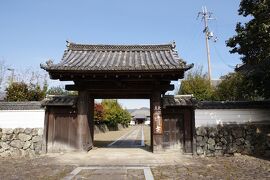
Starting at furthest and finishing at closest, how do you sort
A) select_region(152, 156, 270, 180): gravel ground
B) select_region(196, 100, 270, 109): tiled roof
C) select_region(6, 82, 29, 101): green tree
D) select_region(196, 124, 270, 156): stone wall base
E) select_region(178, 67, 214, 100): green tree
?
select_region(178, 67, 214, 100): green tree < select_region(6, 82, 29, 101): green tree < select_region(196, 100, 270, 109): tiled roof < select_region(196, 124, 270, 156): stone wall base < select_region(152, 156, 270, 180): gravel ground

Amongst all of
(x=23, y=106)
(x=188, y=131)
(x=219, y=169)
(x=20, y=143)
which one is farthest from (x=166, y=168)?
(x=23, y=106)

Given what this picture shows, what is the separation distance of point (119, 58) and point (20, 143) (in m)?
6.67

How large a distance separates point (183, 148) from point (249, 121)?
11.5ft

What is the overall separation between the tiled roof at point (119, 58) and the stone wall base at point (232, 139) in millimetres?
3677

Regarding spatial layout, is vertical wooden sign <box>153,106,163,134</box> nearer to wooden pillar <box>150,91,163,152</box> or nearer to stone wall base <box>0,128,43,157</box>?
wooden pillar <box>150,91,163,152</box>

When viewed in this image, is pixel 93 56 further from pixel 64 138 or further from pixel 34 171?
pixel 34 171

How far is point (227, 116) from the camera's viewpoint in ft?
46.4

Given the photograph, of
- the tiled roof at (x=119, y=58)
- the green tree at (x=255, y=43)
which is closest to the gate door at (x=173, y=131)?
the tiled roof at (x=119, y=58)

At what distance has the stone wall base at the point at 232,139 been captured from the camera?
13672mm

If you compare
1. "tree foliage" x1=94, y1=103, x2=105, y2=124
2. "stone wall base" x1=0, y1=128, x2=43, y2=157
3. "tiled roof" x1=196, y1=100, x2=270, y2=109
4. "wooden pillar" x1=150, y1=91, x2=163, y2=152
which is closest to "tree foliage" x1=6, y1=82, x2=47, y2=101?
"stone wall base" x1=0, y1=128, x2=43, y2=157

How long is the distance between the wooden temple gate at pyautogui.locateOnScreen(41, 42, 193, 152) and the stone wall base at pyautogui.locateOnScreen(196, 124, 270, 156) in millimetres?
1066

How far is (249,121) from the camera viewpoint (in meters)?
14.0

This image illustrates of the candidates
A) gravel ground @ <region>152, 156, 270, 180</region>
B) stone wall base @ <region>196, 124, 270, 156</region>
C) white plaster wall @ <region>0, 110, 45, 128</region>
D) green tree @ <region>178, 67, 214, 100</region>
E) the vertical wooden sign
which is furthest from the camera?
green tree @ <region>178, 67, 214, 100</region>

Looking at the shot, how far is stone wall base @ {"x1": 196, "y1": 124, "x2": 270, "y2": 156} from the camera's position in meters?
13.7
